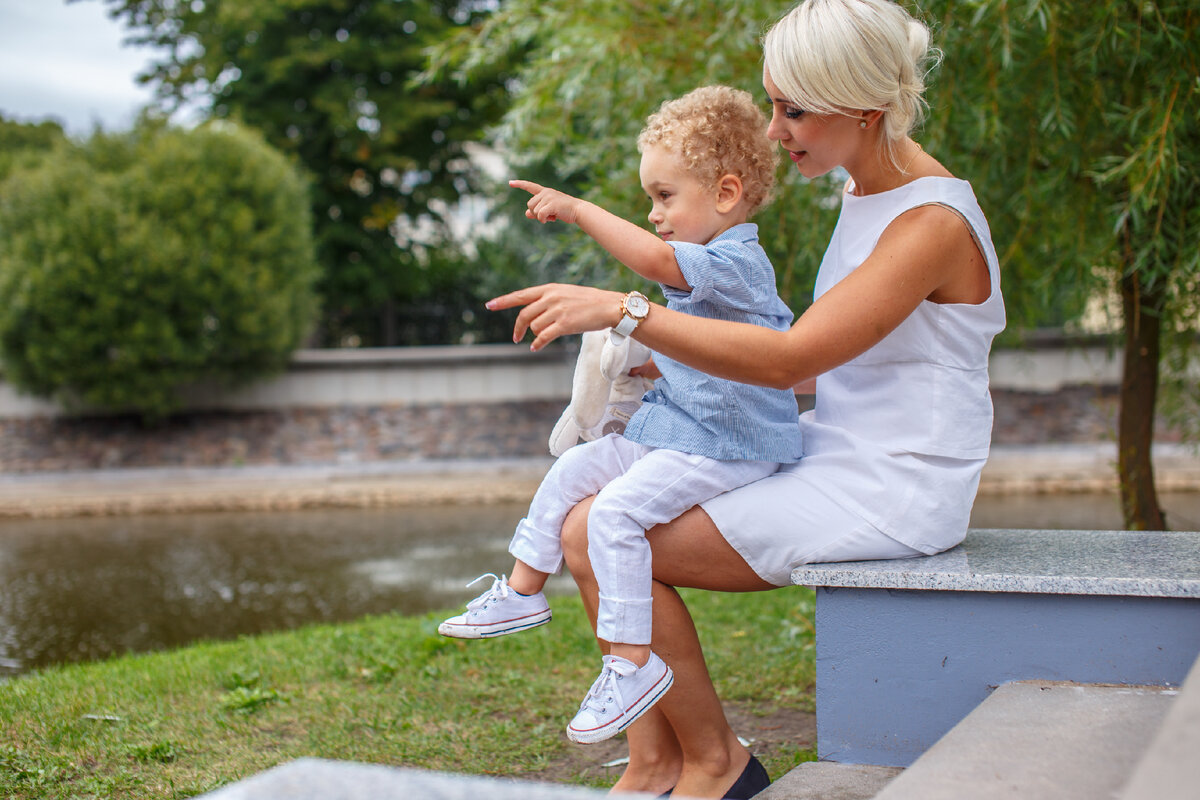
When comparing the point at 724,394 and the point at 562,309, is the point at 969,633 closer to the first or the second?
the point at 724,394

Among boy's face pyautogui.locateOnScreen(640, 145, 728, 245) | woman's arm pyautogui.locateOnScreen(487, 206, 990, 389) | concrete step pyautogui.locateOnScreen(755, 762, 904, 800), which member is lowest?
concrete step pyautogui.locateOnScreen(755, 762, 904, 800)

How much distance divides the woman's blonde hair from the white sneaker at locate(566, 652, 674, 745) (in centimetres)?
110

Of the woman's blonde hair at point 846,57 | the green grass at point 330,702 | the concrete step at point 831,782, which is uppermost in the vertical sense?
the woman's blonde hair at point 846,57

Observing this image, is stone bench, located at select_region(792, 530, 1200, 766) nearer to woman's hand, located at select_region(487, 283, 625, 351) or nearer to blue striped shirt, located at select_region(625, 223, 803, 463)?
blue striped shirt, located at select_region(625, 223, 803, 463)

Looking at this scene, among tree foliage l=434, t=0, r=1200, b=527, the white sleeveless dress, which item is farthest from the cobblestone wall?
the white sleeveless dress

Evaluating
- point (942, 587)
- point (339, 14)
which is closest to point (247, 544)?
point (942, 587)

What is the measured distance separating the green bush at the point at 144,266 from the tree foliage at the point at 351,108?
4.02m

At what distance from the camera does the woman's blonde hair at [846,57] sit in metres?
1.83

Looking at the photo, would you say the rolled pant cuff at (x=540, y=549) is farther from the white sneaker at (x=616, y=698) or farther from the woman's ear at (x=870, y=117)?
the woman's ear at (x=870, y=117)

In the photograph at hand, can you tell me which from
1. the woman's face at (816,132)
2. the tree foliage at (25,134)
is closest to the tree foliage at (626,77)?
the woman's face at (816,132)

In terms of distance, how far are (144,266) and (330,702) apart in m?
10.4

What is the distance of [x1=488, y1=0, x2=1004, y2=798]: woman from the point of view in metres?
1.81

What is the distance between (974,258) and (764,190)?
491 millimetres

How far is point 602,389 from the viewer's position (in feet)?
7.29
